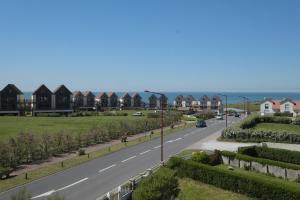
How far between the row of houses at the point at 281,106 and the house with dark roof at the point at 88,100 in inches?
2458

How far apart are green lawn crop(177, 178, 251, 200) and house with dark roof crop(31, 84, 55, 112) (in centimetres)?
8679

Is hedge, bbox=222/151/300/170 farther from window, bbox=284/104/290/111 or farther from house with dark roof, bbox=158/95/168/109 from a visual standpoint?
window, bbox=284/104/290/111

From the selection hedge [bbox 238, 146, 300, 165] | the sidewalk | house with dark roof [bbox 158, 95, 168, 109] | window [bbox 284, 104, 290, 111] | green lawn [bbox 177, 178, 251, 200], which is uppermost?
house with dark roof [bbox 158, 95, 168, 109]

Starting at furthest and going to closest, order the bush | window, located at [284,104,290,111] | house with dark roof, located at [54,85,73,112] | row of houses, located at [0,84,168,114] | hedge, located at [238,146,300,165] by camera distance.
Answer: house with dark roof, located at [54,85,73,112] < row of houses, located at [0,84,168,114] < window, located at [284,104,290,111] < hedge, located at [238,146,300,165] < the bush

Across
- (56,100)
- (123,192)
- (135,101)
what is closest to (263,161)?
(123,192)

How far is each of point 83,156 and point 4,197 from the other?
15612 mm

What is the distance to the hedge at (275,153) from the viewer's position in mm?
35812

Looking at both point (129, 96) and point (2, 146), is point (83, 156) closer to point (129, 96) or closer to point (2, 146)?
point (2, 146)

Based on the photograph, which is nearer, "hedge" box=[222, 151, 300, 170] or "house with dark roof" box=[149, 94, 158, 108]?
"hedge" box=[222, 151, 300, 170]

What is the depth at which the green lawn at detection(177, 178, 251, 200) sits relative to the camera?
86.0 ft

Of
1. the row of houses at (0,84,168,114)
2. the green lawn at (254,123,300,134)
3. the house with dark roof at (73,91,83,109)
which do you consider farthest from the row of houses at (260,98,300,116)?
the house with dark roof at (73,91,83,109)

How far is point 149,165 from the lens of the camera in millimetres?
36500

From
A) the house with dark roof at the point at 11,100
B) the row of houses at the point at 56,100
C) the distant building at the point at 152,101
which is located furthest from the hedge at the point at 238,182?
the distant building at the point at 152,101

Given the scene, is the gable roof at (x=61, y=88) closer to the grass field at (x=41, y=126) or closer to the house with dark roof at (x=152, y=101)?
the grass field at (x=41, y=126)
